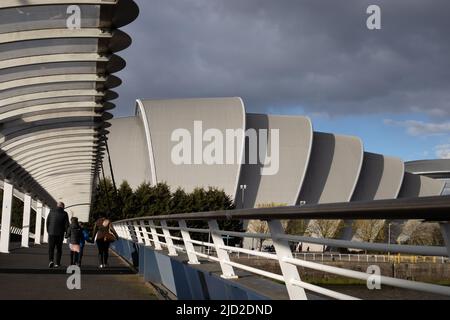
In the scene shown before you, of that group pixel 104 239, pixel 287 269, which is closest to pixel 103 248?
pixel 104 239

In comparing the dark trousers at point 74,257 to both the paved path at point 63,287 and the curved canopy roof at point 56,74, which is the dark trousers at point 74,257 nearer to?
the paved path at point 63,287

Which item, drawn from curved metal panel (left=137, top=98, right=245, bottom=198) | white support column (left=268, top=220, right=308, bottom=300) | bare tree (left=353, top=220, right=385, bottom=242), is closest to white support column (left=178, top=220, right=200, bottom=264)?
white support column (left=268, top=220, right=308, bottom=300)

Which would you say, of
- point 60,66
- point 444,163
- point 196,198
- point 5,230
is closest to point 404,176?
point 444,163

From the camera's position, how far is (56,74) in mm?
11125

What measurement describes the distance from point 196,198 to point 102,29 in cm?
7321

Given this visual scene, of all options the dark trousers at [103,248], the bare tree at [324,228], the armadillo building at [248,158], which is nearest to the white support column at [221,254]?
the dark trousers at [103,248]

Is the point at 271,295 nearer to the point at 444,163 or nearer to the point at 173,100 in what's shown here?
the point at 173,100

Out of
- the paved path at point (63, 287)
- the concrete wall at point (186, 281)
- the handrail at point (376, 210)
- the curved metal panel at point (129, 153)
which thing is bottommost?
the paved path at point (63, 287)

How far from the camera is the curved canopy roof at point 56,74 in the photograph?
8.93 metres

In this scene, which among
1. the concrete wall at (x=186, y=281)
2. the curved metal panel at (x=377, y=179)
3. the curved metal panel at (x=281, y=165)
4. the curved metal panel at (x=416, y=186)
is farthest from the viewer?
the curved metal panel at (x=416, y=186)

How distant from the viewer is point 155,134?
334ft

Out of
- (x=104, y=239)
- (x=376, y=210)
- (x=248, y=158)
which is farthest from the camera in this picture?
(x=248, y=158)

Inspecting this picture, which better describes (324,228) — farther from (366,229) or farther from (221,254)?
(221,254)

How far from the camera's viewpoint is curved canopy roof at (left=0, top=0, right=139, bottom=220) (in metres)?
8.93
